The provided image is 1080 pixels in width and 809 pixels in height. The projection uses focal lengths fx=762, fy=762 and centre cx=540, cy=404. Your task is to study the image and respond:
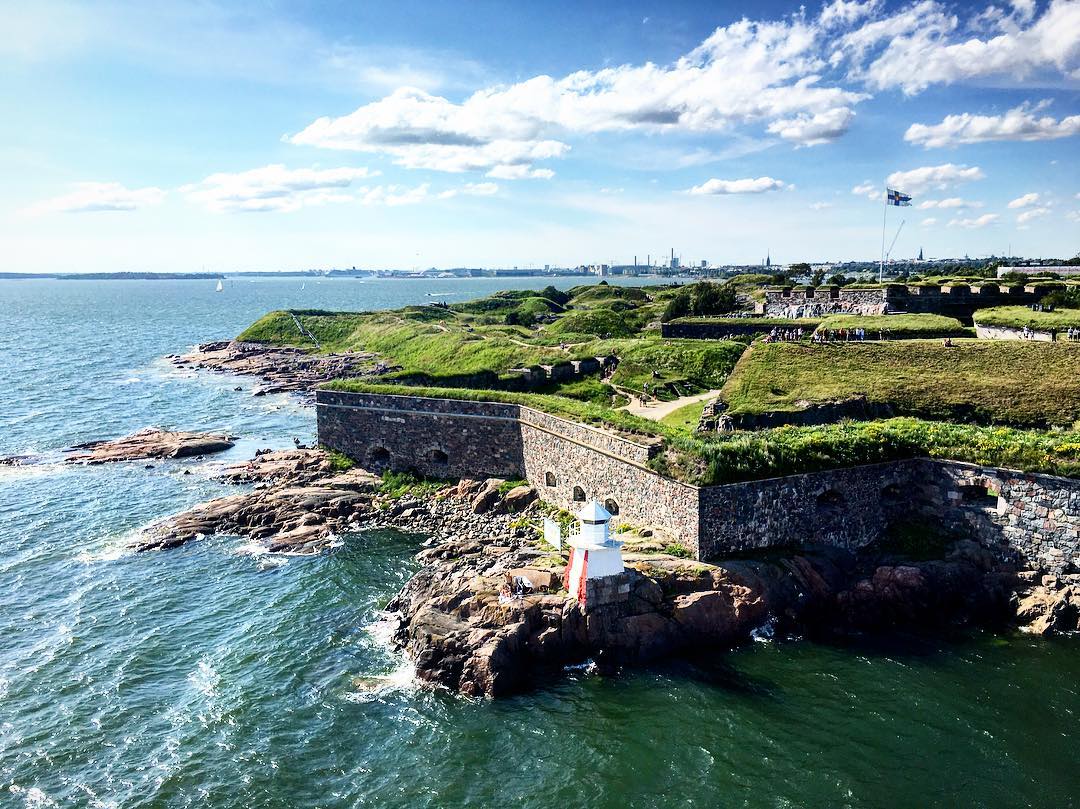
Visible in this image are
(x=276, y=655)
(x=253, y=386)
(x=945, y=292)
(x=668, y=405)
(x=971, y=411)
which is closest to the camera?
(x=276, y=655)

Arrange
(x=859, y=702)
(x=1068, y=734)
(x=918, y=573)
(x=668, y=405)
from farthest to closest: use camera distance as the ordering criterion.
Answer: (x=668, y=405) → (x=918, y=573) → (x=859, y=702) → (x=1068, y=734)

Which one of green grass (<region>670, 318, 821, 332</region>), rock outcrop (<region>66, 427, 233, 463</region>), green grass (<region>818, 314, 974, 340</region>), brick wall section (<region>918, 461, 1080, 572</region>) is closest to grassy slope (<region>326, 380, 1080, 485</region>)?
brick wall section (<region>918, 461, 1080, 572</region>)

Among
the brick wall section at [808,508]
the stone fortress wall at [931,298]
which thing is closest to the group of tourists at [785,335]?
the stone fortress wall at [931,298]

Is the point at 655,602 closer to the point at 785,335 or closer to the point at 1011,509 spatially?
the point at 1011,509

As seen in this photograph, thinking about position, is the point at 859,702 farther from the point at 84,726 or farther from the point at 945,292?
the point at 945,292

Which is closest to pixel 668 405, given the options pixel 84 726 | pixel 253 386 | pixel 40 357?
pixel 84 726

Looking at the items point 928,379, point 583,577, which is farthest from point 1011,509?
point 583,577
